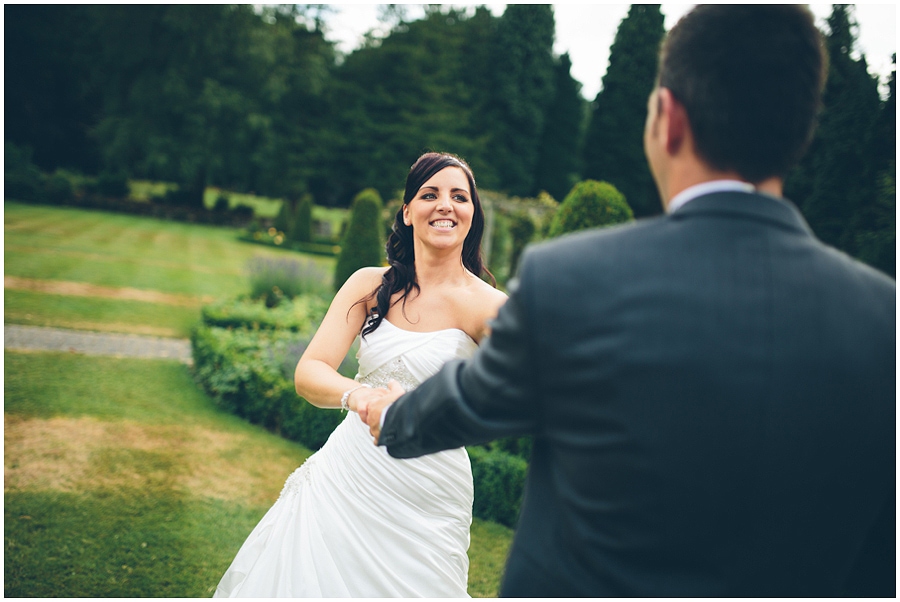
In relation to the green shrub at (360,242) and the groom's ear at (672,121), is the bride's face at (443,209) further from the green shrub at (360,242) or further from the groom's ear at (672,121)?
the green shrub at (360,242)

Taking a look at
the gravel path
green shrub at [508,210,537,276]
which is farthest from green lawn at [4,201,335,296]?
green shrub at [508,210,537,276]

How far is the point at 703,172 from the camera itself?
120 cm

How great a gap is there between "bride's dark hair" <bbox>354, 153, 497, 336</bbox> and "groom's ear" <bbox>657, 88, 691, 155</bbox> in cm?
159

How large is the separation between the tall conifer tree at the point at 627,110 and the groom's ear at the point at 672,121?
105 feet

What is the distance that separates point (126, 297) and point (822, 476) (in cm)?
1474

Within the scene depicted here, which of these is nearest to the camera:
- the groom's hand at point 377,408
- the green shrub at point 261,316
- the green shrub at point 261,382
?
the groom's hand at point 377,408

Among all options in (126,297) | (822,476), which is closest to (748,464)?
(822,476)

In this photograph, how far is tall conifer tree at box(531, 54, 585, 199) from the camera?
135ft

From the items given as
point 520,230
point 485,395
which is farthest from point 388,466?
point 520,230

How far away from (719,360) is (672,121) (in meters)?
0.47

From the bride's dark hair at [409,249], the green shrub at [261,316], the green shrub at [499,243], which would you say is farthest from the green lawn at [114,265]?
the bride's dark hair at [409,249]

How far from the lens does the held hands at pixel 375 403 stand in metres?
1.82

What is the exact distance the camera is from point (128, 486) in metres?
5.57

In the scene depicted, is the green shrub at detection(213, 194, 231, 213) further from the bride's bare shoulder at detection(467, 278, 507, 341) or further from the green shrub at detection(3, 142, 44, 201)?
the bride's bare shoulder at detection(467, 278, 507, 341)
